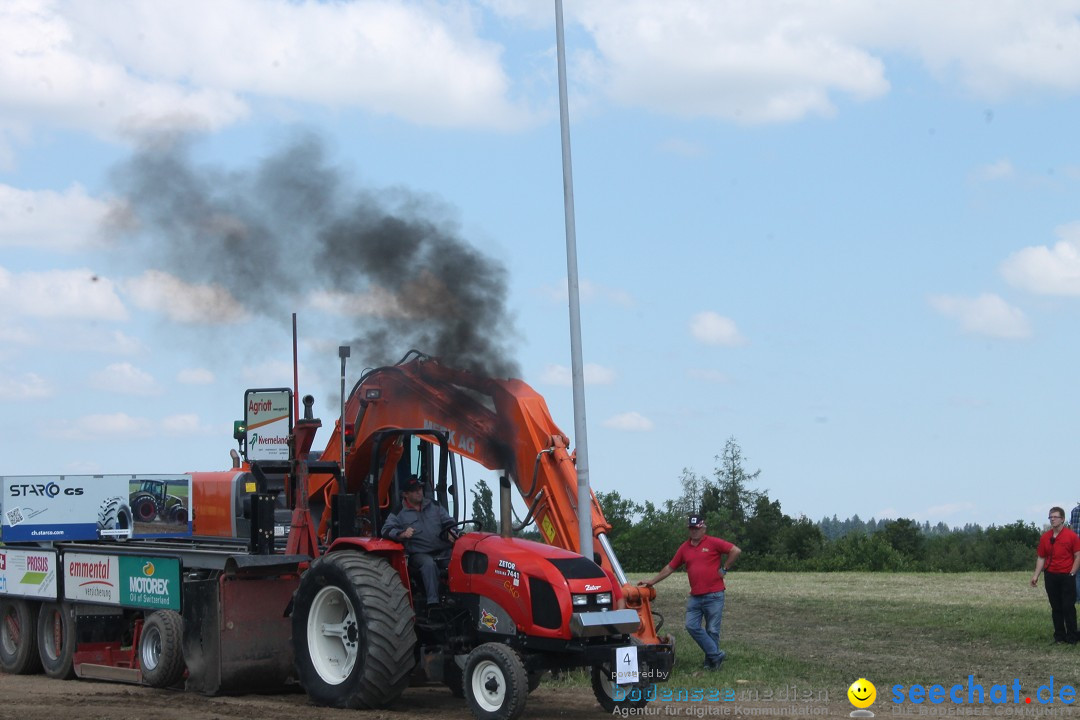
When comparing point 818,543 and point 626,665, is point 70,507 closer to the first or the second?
point 626,665

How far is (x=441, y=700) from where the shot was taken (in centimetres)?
1409

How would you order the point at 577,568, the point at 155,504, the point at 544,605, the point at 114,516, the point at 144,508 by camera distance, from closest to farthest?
the point at 544,605 → the point at 577,568 → the point at 114,516 → the point at 144,508 → the point at 155,504

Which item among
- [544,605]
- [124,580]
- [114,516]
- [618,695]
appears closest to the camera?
[544,605]

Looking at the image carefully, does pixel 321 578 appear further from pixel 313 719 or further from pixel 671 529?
pixel 671 529

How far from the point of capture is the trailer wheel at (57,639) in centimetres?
1708

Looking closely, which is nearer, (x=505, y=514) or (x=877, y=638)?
(x=505, y=514)

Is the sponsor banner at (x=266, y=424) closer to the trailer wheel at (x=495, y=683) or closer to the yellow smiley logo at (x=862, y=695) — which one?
the trailer wheel at (x=495, y=683)

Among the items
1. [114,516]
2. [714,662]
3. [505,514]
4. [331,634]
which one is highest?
[114,516]

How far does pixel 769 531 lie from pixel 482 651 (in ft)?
138

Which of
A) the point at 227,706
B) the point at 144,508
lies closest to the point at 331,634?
the point at 227,706

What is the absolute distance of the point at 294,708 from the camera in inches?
519

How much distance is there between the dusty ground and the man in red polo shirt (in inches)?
225

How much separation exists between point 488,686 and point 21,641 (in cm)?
896

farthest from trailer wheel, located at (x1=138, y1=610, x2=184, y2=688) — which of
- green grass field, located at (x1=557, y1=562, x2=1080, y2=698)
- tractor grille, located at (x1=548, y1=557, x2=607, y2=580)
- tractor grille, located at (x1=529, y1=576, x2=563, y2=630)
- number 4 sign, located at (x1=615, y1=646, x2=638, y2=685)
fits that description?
number 4 sign, located at (x1=615, y1=646, x2=638, y2=685)
